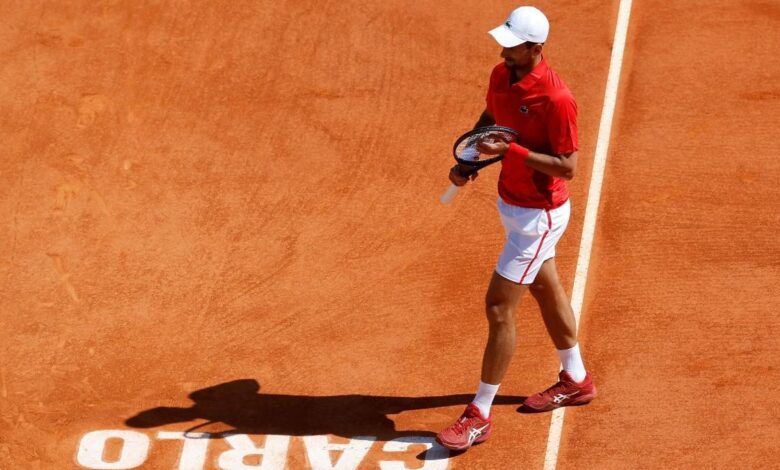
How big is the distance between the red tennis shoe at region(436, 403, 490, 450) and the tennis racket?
146cm

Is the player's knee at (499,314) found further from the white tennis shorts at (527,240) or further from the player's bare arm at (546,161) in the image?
the player's bare arm at (546,161)

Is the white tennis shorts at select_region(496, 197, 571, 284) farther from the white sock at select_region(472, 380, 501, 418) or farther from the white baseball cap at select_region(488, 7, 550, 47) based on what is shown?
the white baseball cap at select_region(488, 7, 550, 47)

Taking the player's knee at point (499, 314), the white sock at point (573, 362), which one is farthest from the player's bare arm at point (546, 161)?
the white sock at point (573, 362)

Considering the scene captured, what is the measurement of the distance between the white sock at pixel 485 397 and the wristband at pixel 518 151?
1.61 metres

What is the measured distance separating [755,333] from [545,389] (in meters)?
1.66

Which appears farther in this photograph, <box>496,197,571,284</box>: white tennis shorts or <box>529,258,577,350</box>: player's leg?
<box>529,258,577,350</box>: player's leg

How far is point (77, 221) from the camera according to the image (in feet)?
31.3

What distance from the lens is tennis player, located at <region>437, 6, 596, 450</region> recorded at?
6.84m

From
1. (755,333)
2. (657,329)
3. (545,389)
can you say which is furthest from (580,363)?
(755,333)

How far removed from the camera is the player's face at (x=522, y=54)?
6797 millimetres

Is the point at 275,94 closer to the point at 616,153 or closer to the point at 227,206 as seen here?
the point at 227,206

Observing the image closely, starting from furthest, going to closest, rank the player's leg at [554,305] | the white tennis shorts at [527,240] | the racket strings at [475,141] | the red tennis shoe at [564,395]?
the red tennis shoe at [564,395], the player's leg at [554,305], the white tennis shorts at [527,240], the racket strings at [475,141]

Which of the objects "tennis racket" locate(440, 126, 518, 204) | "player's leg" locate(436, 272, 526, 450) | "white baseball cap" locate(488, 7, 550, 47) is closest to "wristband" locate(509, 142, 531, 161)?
"tennis racket" locate(440, 126, 518, 204)

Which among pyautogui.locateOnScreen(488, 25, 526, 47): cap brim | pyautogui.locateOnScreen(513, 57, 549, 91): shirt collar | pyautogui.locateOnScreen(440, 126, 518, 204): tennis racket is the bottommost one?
pyautogui.locateOnScreen(440, 126, 518, 204): tennis racket
